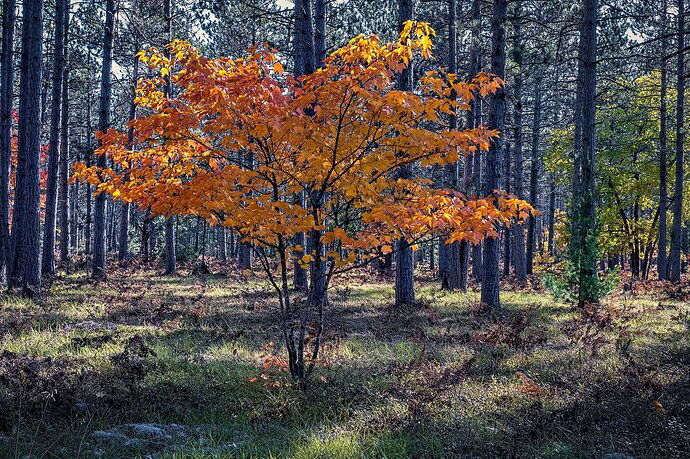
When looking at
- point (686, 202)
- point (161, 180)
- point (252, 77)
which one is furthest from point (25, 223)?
point (686, 202)

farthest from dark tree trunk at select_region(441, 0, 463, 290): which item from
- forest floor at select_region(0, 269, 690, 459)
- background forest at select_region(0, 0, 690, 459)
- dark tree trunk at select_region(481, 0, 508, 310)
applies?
forest floor at select_region(0, 269, 690, 459)

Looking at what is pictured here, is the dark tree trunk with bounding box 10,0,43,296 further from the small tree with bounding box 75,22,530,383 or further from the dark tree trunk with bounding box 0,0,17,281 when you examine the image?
the small tree with bounding box 75,22,530,383

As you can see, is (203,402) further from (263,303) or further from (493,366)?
(263,303)

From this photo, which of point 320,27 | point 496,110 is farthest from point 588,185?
point 320,27

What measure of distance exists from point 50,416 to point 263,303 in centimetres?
809

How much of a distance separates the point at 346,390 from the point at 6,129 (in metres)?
14.5

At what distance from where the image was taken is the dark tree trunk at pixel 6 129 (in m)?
14.3

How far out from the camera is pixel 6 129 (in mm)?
15211

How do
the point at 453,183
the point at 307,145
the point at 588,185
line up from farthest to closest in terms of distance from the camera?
the point at 453,183, the point at 588,185, the point at 307,145

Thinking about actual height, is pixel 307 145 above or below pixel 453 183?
below

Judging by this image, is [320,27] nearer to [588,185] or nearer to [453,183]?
[453,183]

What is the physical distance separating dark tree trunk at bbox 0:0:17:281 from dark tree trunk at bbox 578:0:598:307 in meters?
14.6

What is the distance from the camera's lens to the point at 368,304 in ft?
43.7

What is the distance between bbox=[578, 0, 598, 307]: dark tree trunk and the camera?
38.7 feet
